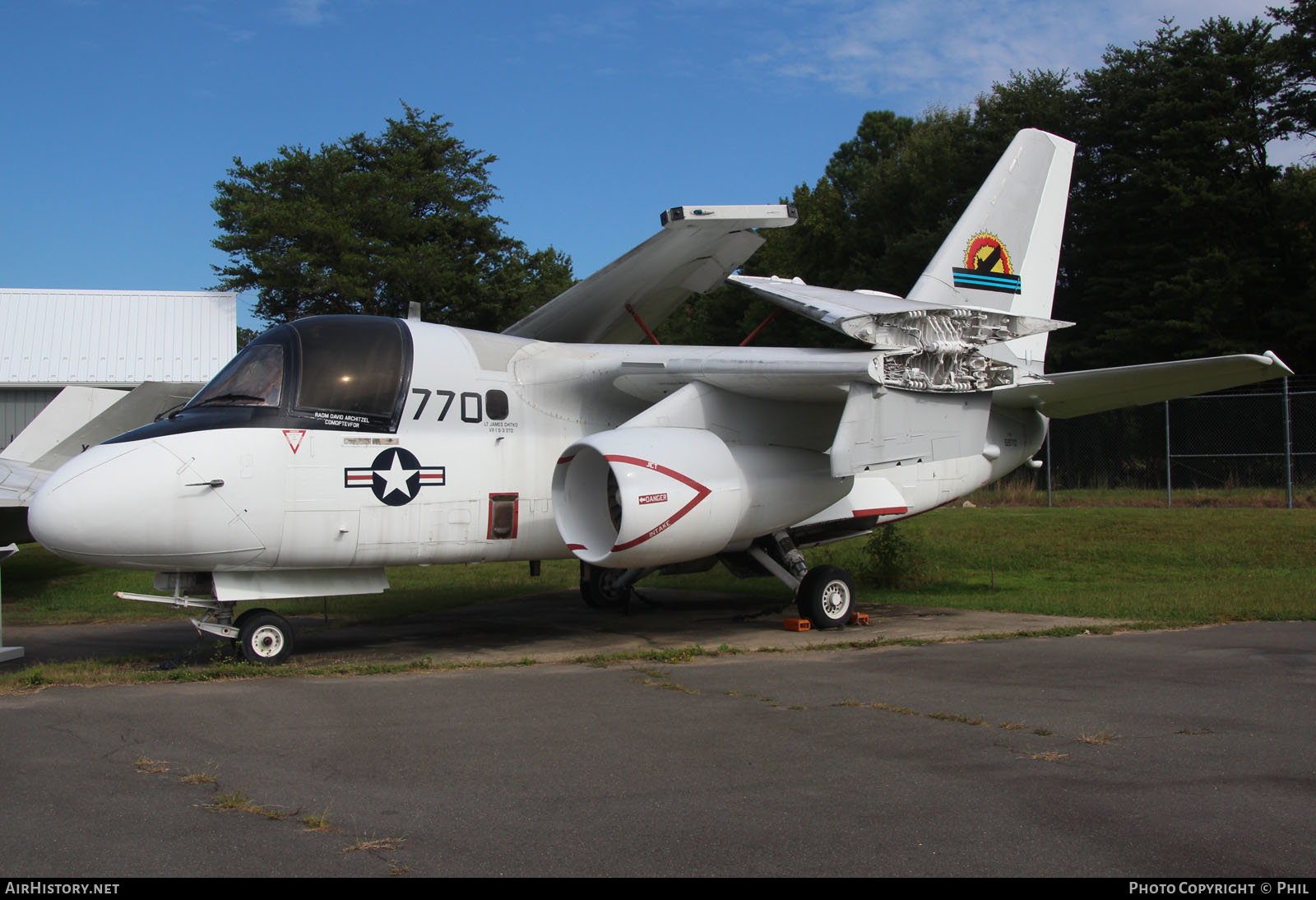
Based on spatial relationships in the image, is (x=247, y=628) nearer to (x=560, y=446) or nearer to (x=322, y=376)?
(x=322, y=376)

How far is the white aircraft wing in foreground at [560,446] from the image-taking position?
8305 mm

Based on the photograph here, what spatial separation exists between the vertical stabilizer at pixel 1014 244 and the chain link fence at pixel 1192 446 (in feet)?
33.0

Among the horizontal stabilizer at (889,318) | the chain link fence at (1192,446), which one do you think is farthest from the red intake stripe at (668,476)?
the chain link fence at (1192,446)

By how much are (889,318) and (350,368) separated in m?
4.82

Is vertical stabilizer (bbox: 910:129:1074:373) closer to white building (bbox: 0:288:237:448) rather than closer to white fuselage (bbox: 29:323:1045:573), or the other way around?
white fuselage (bbox: 29:323:1045:573)

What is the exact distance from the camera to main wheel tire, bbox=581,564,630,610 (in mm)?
12898

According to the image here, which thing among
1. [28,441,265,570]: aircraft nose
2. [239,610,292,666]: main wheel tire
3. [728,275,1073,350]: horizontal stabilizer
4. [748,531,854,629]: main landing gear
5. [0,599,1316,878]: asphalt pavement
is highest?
[728,275,1073,350]: horizontal stabilizer

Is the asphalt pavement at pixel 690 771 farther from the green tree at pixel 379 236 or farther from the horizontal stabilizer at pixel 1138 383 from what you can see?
the green tree at pixel 379 236

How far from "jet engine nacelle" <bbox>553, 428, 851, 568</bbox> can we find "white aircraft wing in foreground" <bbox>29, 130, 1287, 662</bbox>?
0.07ft

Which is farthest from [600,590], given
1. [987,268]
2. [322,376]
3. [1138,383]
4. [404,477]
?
[1138,383]

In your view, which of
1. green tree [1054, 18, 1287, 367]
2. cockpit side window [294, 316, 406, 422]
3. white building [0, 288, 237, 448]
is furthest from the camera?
green tree [1054, 18, 1287, 367]

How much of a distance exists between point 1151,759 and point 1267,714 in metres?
1.56

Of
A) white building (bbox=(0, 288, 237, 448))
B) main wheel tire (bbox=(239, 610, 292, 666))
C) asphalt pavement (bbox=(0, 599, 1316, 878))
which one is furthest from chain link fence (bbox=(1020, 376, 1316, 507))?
white building (bbox=(0, 288, 237, 448))

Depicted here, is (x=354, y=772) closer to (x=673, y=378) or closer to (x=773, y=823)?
(x=773, y=823)
